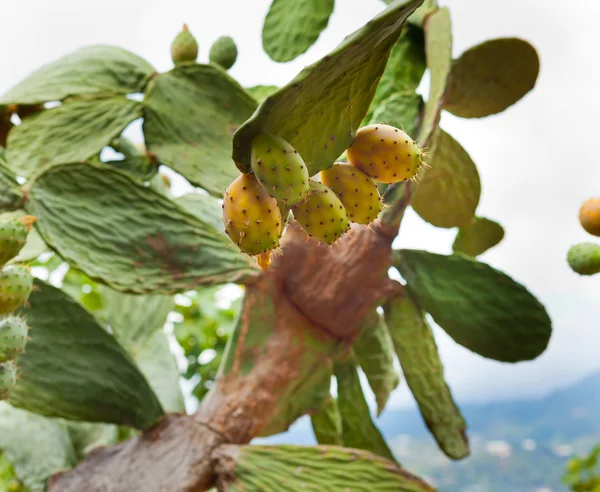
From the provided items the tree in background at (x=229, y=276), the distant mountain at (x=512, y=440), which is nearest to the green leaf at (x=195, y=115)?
the tree in background at (x=229, y=276)

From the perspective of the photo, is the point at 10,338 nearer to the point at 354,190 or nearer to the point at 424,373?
the point at 354,190

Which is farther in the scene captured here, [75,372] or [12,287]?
[75,372]

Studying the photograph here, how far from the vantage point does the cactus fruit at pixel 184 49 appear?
118 cm

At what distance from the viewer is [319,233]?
569 mm

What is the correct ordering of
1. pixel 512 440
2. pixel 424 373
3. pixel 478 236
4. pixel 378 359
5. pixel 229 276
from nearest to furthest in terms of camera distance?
pixel 229 276 → pixel 424 373 → pixel 378 359 → pixel 478 236 → pixel 512 440

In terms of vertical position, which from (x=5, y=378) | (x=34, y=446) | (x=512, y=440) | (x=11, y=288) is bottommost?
(x=512, y=440)

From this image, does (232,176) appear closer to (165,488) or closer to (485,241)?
(165,488)

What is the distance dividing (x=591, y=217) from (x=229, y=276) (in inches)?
17.7

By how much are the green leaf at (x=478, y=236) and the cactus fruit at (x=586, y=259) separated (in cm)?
40

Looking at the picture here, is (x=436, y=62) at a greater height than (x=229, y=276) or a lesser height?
greater

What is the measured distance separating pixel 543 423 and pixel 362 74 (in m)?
2.26

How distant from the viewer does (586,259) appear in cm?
90

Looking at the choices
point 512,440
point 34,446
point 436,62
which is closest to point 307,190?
point 436,62

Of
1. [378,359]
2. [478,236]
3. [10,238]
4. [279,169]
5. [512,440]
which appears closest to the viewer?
[279,169]
